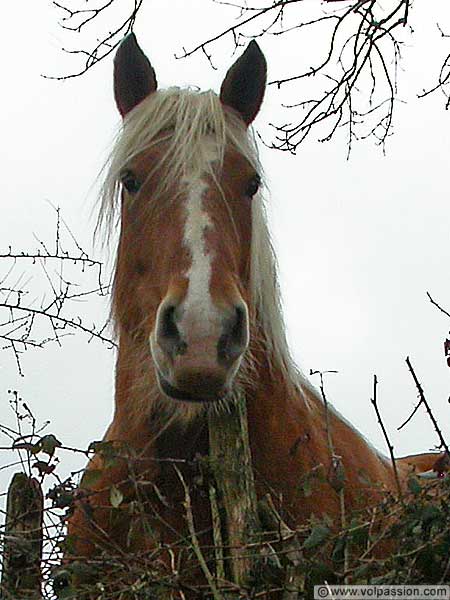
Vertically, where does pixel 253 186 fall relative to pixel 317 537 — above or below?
above

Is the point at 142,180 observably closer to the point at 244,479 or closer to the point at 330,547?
the point at 244,479

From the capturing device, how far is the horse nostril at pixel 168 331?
11.2 ft

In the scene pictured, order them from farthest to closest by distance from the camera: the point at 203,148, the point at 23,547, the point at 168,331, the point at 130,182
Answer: the point at 130,182 < the point at 203,148 < the point at 168,331 < the point at 23,547

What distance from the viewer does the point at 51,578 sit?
3.08 metres

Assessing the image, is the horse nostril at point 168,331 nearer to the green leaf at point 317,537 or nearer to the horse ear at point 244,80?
the green leaf at point 317,537

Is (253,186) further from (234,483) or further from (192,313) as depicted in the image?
(234,483)

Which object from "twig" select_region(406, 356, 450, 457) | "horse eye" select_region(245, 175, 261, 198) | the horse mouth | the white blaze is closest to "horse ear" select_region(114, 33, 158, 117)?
"horse eye" select_region(245, 175, 261, 198)

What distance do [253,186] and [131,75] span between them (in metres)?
0.92

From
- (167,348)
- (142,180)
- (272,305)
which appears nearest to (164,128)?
(142,180)

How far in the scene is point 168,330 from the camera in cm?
347

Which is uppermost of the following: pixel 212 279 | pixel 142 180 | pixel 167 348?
pixel 142 180

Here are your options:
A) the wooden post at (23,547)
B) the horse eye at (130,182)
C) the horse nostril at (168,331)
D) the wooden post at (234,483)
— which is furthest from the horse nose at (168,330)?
the horse eye at (130,182)

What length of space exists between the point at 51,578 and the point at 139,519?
0.47 m

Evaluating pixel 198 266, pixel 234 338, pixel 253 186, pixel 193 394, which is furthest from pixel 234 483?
pixel 253 186
